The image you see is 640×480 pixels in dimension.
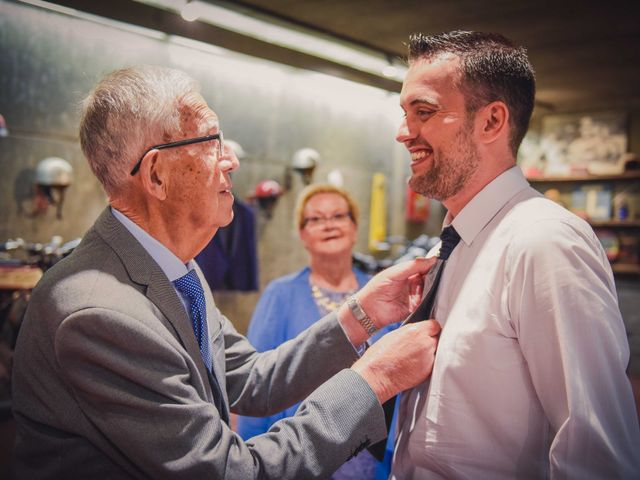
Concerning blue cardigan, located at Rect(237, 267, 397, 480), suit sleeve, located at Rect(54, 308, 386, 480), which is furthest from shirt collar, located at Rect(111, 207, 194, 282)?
blue cardigan, located at Rect(237, 267, 397, 480)

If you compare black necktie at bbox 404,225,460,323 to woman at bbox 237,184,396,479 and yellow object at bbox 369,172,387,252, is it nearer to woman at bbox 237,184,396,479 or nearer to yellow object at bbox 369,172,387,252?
woman at bbox 237,184,396,479

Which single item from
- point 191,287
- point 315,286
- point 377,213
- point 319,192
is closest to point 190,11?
point 319,192

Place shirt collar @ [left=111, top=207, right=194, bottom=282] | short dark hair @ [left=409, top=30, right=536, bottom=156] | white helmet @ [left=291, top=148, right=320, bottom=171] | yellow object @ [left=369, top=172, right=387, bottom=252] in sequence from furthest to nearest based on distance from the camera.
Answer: yellow object @ [left=369, top=172, right=387, bottom=252], white helmet @ [left=291, top=148, right=320, bottom=171], short dark hair @ [left=409, top=30, right=536, bottom=156], shirt collar @ [left=111, top=207, right=194, bottom=282]

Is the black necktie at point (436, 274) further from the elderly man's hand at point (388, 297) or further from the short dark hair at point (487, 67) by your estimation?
the short dark hair at point (487, 67)

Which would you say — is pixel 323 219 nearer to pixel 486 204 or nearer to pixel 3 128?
pixel 486 204

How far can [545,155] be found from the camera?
341 inches

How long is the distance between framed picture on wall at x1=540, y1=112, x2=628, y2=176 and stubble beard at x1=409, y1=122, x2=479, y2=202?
23.4 ft

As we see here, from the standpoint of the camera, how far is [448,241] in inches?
65.7

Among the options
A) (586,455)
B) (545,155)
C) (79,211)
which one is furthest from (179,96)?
(545,155)

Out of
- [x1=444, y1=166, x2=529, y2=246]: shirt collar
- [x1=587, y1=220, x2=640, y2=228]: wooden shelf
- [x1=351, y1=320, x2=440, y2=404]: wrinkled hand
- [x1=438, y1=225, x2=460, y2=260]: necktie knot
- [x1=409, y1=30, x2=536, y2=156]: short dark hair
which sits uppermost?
[x1=409, y1=30, x2=536, y2=156]: short dark hair

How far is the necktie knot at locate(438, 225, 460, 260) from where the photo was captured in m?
A: 1.66

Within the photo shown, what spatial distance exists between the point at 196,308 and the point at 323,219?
79.9 inches

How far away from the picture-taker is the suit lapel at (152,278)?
4.57 ft

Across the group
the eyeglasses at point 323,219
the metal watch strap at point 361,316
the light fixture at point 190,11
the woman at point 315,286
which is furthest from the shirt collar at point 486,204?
the light fixture at point 190,11
